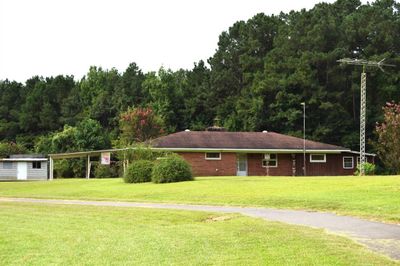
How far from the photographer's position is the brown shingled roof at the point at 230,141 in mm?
45638

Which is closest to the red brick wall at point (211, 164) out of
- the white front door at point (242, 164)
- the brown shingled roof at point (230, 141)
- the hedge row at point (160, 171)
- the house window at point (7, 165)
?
the brown shingled roof at point (230, 141)

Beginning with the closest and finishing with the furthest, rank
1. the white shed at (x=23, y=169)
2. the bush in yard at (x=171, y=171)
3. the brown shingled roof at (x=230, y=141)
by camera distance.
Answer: the bush in yard at (x=171, y=171), the brown shingled roof at (x=230, y=141), the white shed at (x=23, y=169)

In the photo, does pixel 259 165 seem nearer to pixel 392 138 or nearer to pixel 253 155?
pixel 253 155

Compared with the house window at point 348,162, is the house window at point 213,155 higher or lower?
higher

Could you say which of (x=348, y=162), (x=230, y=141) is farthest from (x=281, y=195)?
(x=348, y=162)

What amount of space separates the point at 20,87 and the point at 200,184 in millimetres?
69111

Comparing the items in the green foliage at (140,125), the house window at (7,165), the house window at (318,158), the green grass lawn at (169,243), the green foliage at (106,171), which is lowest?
the green grass lawn at (169,243)

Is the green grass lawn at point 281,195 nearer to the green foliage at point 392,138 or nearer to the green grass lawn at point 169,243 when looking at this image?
the green grass lawn at point 169,243

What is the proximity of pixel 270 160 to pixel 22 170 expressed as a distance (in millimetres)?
22816

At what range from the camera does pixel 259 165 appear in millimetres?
47406

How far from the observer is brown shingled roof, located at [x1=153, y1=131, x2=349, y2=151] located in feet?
150

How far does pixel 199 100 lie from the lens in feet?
241

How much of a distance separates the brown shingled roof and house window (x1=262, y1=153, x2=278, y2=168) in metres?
0.81

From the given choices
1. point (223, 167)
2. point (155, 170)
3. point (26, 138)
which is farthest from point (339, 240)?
point (26, 138)
